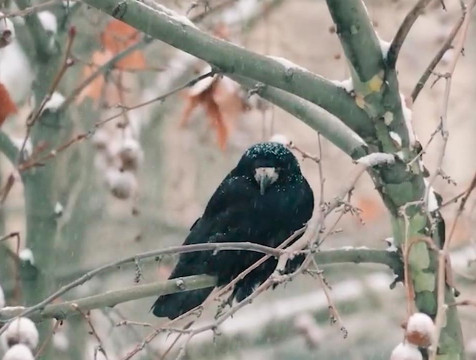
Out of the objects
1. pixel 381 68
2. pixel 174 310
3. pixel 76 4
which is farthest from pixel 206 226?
pixel 76 4

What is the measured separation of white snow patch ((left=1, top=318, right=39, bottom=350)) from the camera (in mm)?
1774

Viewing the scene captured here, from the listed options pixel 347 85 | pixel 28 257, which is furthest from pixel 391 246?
pixel 28 257

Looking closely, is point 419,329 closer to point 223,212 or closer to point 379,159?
point 379,159

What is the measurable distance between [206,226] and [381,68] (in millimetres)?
674

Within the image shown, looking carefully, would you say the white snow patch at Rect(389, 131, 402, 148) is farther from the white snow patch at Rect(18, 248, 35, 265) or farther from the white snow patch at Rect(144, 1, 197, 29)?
the white snow patch at Rect(18, 248, 35, 265)

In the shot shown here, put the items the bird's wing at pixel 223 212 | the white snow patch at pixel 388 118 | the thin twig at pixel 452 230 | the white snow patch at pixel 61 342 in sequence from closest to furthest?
the thin twig at pixel 452 230, the white snow patch at pixel 388 118, the bird's wing at pixel 223 212, the white snow patch at pixel 61 342

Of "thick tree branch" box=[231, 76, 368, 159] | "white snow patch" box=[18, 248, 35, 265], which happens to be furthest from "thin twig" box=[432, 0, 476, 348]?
"white snow patch" box=[18, 248, 35, 265]

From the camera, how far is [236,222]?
262 cm

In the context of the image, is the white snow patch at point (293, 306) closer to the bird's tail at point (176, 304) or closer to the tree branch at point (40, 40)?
the tree branch at point (40, 40)

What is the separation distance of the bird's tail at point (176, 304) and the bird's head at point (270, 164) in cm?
39

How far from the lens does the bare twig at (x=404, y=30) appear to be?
195cm

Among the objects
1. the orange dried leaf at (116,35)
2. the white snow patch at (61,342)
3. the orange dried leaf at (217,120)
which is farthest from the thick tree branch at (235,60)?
the white snow patch at (61,342)

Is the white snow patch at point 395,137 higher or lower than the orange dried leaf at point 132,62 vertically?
lower

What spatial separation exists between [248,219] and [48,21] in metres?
0.95
